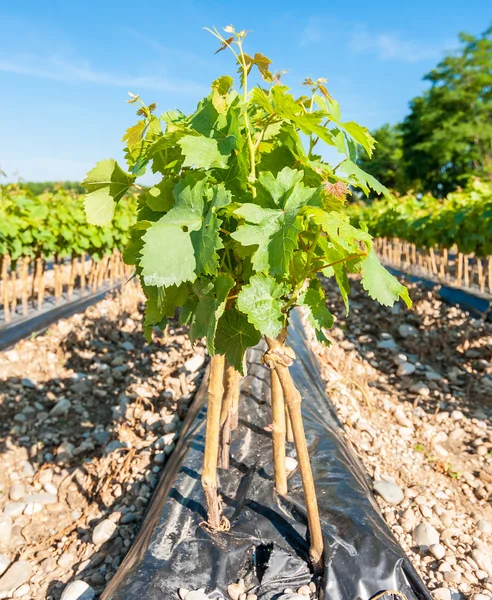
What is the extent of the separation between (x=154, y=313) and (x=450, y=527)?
1.96 meters

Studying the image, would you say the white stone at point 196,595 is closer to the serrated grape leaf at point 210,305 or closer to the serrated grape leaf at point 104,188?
the serrated grape leaf at point 210,305

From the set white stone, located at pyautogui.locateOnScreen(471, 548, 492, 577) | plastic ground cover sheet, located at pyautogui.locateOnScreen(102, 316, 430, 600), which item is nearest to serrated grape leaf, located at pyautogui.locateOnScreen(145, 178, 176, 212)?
plastic ground cover sheet, located at pyautogui.locateOnScreen(102, 316, 430, 600)

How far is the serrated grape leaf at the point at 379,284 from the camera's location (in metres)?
1.46

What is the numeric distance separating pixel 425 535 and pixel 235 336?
1515mm

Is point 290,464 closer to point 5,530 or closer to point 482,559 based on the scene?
point 482,559

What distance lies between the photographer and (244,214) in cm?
137

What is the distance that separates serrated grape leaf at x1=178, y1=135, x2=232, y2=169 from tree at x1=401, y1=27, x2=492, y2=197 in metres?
38.1

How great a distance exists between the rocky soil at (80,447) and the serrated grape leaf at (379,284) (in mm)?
1669

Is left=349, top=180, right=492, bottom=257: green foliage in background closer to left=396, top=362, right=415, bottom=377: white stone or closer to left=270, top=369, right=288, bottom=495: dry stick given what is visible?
left=396, top=362, right=415, bottom=377: white stone

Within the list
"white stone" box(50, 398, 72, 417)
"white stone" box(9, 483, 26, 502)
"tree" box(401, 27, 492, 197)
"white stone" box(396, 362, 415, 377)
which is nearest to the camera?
"white stone" box(9, 483, 26, 502)

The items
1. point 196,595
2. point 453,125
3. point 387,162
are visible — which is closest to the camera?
point 196,595

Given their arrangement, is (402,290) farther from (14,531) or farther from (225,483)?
(14,531)

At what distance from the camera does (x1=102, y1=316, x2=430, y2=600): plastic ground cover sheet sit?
1.81m

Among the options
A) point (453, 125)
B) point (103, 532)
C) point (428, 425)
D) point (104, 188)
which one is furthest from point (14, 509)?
point (453, 125)
